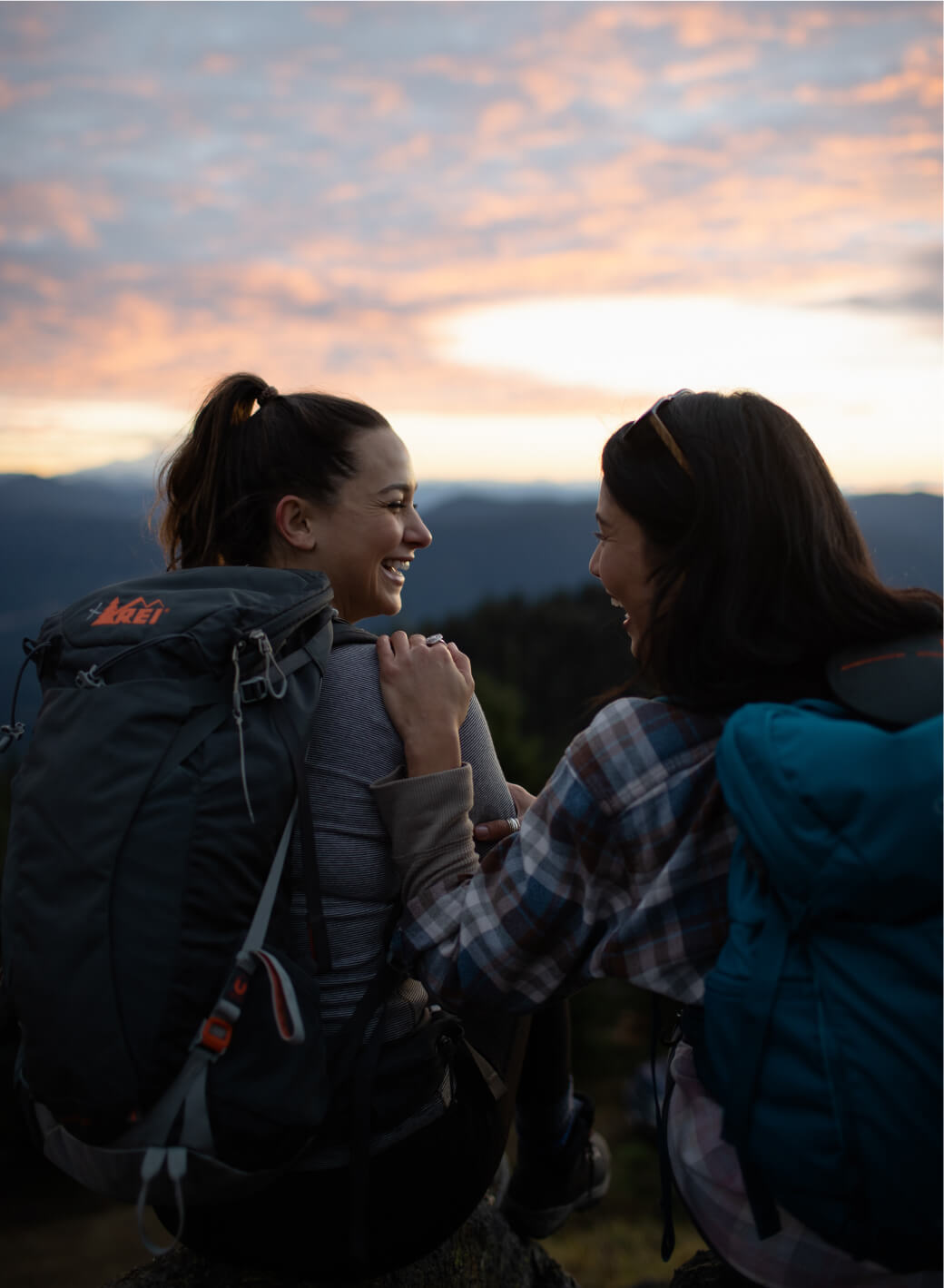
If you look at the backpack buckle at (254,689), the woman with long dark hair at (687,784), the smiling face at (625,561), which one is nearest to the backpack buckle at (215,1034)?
the woman with long dark hair at (687,784)

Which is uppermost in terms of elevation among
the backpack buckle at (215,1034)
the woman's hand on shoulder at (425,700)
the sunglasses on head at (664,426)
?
the sunglasses on head at (664,426)

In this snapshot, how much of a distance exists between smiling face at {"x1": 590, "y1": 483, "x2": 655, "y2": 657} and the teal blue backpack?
0.52 meters

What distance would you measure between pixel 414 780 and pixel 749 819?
2.38 ft

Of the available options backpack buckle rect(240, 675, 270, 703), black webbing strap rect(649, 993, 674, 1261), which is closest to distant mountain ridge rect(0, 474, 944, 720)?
backpack buckle rect(240, 675, 270, 703)

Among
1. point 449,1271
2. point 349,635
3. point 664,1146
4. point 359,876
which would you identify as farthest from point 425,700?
point 449,1271

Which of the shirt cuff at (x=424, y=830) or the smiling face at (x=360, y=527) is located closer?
the shirt cuff at (x=424, y=830)

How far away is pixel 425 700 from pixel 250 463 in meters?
0.89

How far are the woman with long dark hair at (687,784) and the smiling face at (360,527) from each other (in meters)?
0.78

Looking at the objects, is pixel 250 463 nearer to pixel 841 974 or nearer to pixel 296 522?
pixel 296 522

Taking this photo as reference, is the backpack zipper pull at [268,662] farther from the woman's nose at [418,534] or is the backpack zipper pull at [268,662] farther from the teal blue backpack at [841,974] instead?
the woman's nose at [418,534]

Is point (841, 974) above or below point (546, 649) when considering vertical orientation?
above

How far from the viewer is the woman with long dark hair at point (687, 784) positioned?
5.39ft

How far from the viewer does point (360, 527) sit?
8.11 feet

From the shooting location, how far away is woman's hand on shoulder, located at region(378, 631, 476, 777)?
195 centimetres
